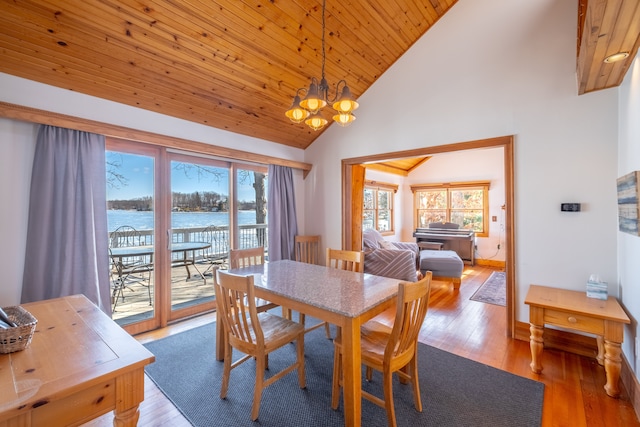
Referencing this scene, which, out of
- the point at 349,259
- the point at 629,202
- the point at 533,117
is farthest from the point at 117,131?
the point at 629,202

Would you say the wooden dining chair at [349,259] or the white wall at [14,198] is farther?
the wooden dining chair at [349,259]

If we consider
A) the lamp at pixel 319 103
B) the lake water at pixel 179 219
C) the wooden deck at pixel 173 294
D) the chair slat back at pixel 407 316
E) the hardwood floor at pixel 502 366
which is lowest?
the hardwood floor at pixel 502 366

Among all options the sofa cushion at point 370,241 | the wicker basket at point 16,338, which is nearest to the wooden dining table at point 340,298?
the wicker basket at point 16,338

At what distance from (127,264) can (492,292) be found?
5238 mm

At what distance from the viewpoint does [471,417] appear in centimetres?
180

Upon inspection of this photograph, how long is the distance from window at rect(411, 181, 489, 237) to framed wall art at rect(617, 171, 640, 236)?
194 inches

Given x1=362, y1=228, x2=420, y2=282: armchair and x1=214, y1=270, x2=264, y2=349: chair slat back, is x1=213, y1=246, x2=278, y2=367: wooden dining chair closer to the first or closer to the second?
x1=214, y1=270, x2=264, y2=349: chair slat back

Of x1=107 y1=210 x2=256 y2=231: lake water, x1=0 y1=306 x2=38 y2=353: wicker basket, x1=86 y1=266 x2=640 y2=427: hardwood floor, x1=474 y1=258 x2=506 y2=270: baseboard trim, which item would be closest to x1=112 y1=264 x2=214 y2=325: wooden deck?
x1=86 y1=266 x2=640 y2=427: hardwood floor

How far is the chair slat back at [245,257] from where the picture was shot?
9.29 feet

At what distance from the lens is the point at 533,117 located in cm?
277

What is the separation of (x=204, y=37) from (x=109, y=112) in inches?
48.8

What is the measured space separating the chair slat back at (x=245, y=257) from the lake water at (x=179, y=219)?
1.11 m

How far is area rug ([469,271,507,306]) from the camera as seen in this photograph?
13.3ft

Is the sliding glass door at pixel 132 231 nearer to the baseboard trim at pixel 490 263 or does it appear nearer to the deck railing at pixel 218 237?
the deck railing at pixel 218 237
